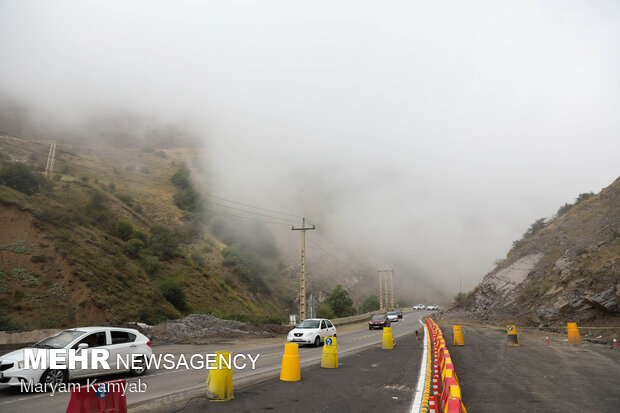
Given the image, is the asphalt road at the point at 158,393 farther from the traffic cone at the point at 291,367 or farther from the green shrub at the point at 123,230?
the green shrub at the point at 123,230

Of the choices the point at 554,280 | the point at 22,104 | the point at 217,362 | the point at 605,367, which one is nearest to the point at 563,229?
the point at 554,280

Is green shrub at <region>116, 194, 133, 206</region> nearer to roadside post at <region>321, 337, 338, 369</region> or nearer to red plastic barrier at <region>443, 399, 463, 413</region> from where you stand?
roadside post at <region>321, 337, 338, 369</region>

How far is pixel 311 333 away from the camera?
806 inches

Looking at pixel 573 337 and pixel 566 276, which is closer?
pixel 573 337

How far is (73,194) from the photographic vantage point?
5288 centimetres

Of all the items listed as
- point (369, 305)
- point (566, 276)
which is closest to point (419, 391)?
point (566, 276)

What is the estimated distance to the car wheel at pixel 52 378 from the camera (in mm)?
9219

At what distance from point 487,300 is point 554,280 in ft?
32.8

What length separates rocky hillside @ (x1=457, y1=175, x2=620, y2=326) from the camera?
90.3 feet

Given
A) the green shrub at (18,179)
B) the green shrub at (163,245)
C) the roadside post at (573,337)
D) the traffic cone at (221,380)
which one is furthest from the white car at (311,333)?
the green shrub at (18,179)

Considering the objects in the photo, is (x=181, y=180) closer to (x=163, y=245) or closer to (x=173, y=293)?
(x=163, y=245)

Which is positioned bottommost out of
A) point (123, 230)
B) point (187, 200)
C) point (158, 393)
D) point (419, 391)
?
point (158, 393)

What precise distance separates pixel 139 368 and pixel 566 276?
3436 cm

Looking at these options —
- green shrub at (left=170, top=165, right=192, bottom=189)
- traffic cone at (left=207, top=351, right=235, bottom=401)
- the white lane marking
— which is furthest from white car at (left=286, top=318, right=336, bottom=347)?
green shrub at (left=170, top=165, right=192, bottom=189)
